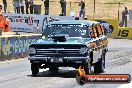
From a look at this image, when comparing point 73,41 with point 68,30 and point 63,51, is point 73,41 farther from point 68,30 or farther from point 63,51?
Answer: point 68,30

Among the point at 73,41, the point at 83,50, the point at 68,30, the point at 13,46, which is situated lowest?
the point at 13,46

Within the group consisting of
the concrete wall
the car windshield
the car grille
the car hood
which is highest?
the car windshield

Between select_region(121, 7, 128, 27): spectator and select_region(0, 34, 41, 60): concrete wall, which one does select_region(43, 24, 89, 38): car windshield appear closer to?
select_region(0, 34, 41, 60): concrete wall

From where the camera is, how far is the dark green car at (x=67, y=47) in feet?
41.3

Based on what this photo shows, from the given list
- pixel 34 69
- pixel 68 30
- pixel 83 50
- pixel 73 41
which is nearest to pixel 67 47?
pixel 73 41

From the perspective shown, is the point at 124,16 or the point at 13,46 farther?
the point at 124,16

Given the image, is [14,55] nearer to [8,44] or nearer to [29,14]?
[8,44]

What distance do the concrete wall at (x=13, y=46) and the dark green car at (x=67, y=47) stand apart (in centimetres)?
671

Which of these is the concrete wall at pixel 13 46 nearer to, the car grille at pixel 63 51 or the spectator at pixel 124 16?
the car grille at pixel 63 51

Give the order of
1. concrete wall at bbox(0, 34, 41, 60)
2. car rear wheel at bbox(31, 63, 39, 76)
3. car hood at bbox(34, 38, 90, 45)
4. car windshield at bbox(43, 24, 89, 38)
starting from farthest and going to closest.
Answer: concrete wall at bbox(0, 34, 41, 60)
car windshield at bbox(43, 24, 89, 38)
car rear wheel at bbox(31, 63, 39, 76)
car hood at bbox(34, 38, 90, 45)

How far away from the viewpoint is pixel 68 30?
13750 mm

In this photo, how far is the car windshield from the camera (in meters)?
13.7

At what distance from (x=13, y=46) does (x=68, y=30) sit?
312 inches

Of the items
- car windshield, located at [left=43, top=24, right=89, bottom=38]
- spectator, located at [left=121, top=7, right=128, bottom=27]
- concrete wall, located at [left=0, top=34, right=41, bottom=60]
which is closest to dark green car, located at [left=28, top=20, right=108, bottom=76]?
car windshield, located at [left=43, top=24, right=89, bottom=38]
